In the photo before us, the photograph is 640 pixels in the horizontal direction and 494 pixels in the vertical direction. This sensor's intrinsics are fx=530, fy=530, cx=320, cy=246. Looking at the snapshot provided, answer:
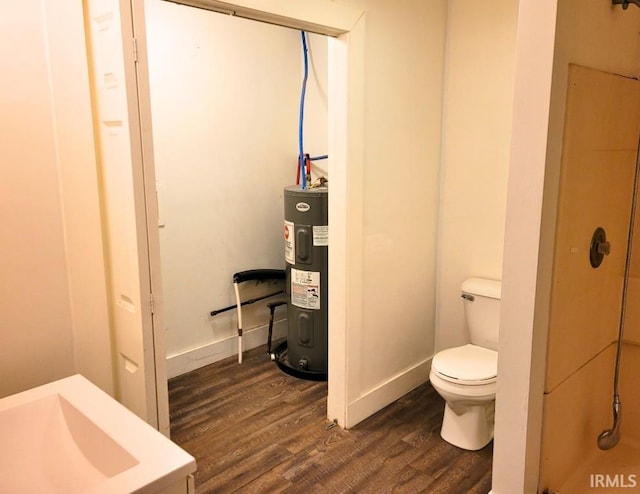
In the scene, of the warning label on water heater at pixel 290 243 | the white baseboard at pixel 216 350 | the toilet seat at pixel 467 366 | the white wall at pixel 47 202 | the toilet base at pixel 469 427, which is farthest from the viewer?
the white baseboard at pixel 216 350

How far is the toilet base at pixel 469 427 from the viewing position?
251 centimetres

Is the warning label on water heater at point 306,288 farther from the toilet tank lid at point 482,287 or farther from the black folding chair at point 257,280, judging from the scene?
the toilet tank lid at point 482,287

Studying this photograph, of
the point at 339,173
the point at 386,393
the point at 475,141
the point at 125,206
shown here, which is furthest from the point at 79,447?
the point at 475,141

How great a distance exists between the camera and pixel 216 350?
3.49 meters

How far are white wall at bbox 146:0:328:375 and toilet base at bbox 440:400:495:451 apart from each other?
63.4 inches

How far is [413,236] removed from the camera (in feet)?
9.63

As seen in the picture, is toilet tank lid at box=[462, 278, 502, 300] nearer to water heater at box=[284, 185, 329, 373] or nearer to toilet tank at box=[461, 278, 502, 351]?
toilet tank at box=[461, 278, 502, 351]

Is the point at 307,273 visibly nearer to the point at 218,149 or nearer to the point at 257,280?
the point at 257,280

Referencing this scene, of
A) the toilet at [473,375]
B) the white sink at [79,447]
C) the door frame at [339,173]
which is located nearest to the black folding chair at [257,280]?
the door frame at [339,173]

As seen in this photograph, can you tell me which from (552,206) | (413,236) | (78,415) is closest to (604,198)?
(552,206)

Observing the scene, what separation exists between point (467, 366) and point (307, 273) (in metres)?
1.09

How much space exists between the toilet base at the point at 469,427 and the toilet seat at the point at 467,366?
6.1 inches

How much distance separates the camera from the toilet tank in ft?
8.86

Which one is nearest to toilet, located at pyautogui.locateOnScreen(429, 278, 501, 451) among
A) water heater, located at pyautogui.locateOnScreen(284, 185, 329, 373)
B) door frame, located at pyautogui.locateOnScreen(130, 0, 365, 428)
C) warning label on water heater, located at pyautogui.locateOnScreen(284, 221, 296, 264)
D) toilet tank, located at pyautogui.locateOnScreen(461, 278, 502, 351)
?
toilet tank, located at pyautogui.locateOnScreen(461, 278, 502, 351)
